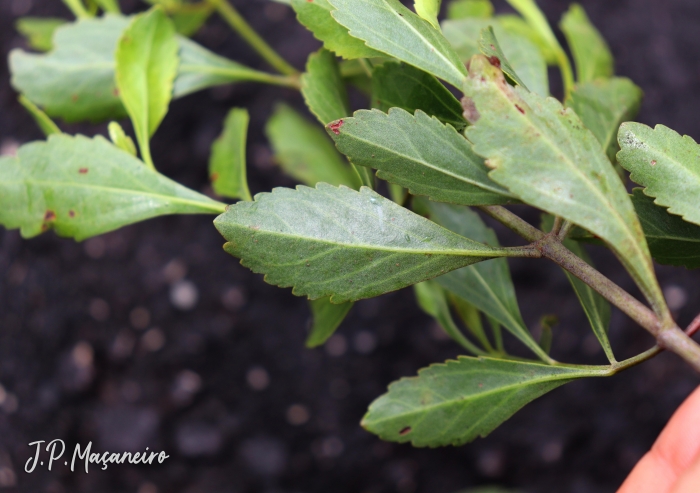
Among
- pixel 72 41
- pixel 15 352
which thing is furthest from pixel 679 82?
pixel 15 352

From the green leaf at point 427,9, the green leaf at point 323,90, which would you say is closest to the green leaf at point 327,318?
the green leaf at point 323,90

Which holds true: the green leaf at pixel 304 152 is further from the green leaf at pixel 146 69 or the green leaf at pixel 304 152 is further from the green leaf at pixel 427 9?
the green leaf at pixel 427 9

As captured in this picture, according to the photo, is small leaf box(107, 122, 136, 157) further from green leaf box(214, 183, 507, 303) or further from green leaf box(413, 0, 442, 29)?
green leaf box(413, 0, 442, 29)

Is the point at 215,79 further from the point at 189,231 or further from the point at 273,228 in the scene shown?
the point at 189,231

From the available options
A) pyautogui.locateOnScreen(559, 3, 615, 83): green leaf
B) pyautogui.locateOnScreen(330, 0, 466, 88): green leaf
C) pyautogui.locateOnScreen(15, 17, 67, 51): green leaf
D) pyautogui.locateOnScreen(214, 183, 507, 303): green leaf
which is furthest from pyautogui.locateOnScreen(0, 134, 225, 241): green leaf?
pyautogui.locateOnScreen(559, 3, 615, 83): green leaf

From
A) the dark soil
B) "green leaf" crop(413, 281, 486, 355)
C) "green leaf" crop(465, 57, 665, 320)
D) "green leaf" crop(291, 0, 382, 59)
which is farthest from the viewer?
the dark soil

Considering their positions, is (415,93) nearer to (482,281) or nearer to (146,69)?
(482,281)

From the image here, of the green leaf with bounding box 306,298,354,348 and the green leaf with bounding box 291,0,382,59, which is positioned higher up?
the green leaf with bounding box 291,0,382,59
